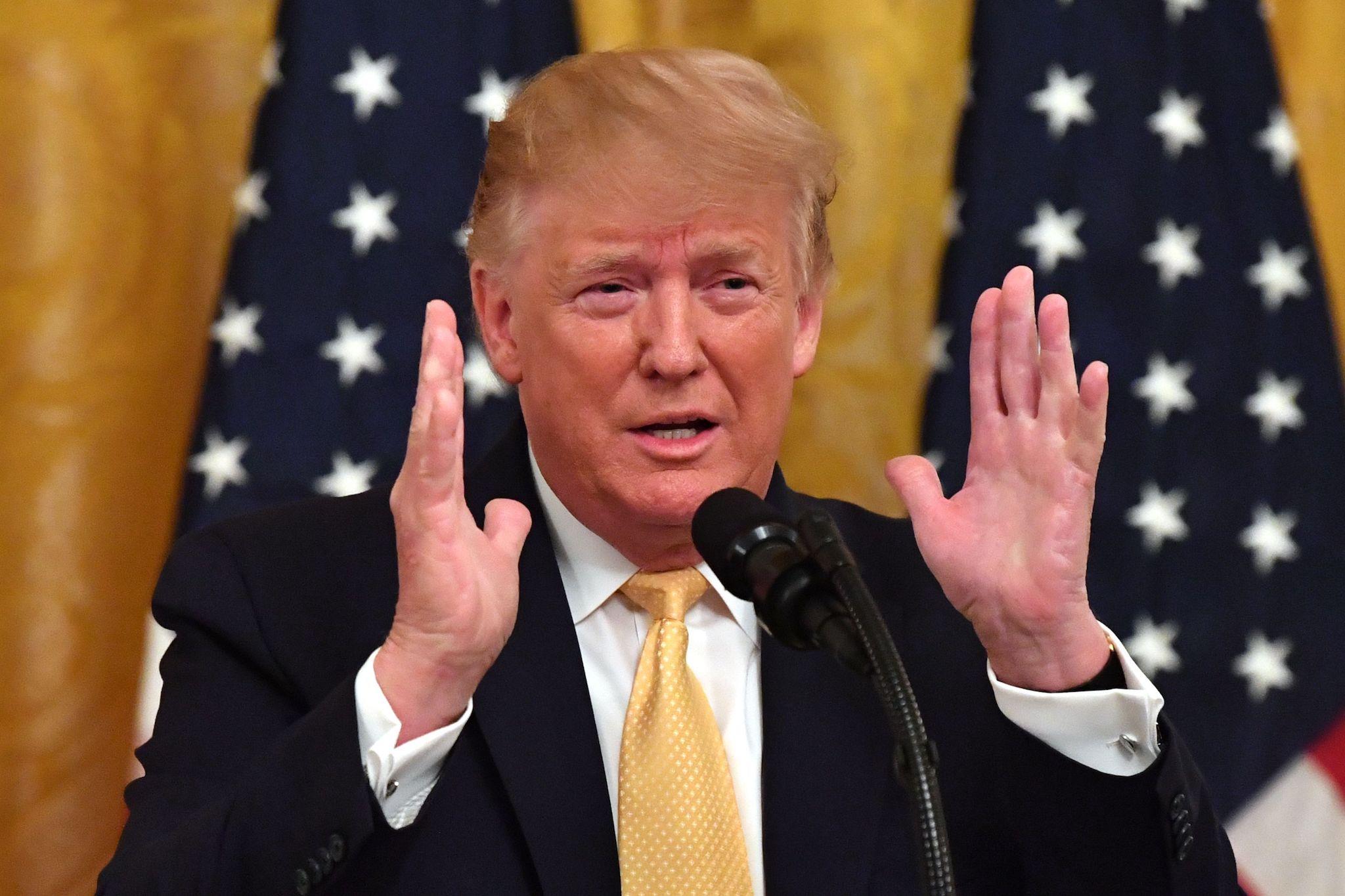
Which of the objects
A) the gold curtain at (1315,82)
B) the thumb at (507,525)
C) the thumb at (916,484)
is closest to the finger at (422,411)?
the thumb at (507,525)

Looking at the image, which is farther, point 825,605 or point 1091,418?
point 1091,418

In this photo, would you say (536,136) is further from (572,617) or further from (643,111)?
(572,617)

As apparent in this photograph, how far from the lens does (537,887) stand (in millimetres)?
1570

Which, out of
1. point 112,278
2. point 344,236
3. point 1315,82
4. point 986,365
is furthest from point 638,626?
point 1315,82

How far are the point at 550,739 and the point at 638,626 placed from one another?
195mm

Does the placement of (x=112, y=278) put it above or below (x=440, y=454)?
above

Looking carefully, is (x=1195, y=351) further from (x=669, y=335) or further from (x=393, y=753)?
(x=393, y=753)

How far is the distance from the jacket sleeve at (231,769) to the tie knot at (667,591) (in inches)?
15.7

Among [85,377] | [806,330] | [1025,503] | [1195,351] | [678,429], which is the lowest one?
[1025,503]

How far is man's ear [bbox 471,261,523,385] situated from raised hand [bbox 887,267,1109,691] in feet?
1.78

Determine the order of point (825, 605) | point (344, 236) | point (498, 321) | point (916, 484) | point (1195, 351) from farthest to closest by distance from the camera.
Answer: point (1195, 351), point (344, 236), point (498, 321), point (916, 484), point (825, 605)

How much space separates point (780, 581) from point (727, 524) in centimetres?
10

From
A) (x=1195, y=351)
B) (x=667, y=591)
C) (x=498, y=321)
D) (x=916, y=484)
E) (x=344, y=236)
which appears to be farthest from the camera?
(x=1195, y=351)

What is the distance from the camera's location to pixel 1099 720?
152 centimetres
